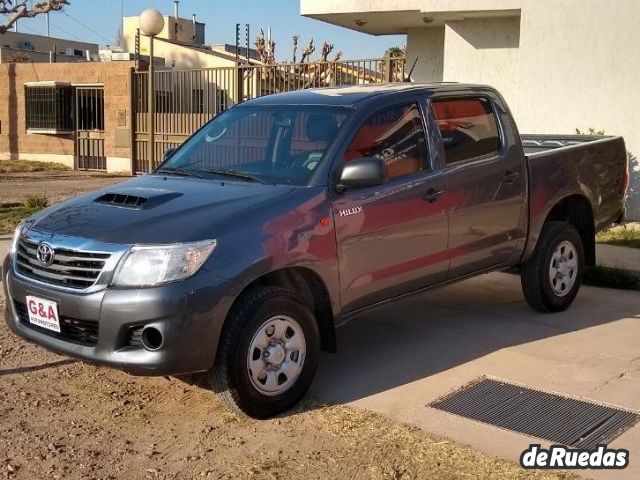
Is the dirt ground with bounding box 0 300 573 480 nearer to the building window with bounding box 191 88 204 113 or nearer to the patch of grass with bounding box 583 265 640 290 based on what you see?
the patch of grass with bounding box 583 265 640 290

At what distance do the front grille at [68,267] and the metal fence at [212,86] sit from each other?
31.5ft

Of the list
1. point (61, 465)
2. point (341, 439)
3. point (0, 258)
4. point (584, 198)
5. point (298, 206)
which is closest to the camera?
point (61, 465)

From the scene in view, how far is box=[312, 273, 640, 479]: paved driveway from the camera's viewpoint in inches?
181

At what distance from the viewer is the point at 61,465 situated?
402 cm

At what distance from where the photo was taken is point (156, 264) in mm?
4172

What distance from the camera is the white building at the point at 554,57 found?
10844mm

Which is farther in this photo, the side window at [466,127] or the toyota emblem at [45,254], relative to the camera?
the side window at [466,127]

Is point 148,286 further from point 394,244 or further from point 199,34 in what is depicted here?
point 199,34

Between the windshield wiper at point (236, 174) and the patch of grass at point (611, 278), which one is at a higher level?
the windshield wiper at point (236, 174)

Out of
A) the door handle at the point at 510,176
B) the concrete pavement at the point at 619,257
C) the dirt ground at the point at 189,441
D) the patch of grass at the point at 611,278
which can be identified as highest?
the door handle at the point at 510,176

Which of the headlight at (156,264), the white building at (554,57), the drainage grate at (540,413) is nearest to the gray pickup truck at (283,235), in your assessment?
the headlight at (156,264)

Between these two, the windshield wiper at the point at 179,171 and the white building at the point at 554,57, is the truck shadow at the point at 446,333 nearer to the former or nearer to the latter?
the windshield wiper at the point at 179,171

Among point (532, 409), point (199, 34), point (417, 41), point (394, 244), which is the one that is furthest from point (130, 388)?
point (199, 34)

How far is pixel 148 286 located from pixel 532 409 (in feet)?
7.77
